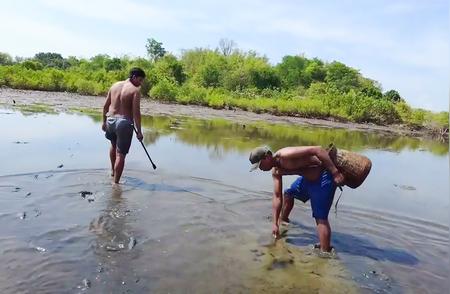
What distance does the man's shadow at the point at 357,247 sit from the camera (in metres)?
5.66

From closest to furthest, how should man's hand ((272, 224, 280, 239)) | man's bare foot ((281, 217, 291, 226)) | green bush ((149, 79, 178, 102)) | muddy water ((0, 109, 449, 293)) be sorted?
muddy water ((0, 109, 449, 293)), man's hand ((272, 224, 280, 239)), man's bare foot ((281, 217, 291, 226)), green bush ((149, 79, 178, 102))

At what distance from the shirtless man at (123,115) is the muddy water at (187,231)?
0.53m

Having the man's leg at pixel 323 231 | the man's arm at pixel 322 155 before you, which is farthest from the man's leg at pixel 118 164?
the man's leg at pixel 323 231

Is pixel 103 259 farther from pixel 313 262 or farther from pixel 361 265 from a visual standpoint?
pixel 361 265

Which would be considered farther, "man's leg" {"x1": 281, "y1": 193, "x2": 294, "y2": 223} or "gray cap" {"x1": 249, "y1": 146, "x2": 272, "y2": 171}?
"man's leg" {"x1": 281, "y1": 193, "x2": 294, "y2": 223}

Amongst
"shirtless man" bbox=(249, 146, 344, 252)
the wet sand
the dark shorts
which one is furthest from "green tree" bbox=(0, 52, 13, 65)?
"shirtless man" bbox=(249, 146, 344, 252)

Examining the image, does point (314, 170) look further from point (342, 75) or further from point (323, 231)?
point (342, 75)

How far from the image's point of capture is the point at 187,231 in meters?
5.78

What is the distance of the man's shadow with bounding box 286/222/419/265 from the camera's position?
18.6 feet

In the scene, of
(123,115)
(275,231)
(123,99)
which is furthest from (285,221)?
(123,99)

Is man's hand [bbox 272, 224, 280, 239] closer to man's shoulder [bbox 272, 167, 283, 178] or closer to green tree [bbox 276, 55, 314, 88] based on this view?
man's shoulder [bbox 272, 167, 283, 178]

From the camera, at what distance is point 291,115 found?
31750mm

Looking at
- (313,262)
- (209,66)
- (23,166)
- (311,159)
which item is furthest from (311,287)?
(209,66)

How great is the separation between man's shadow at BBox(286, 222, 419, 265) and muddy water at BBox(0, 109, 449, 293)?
15 mm
